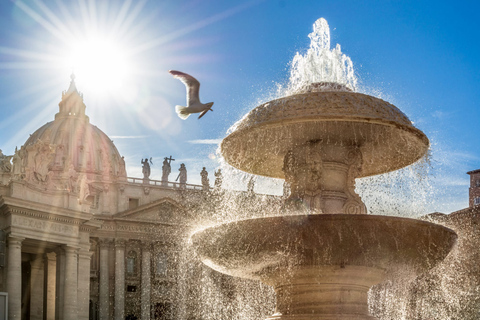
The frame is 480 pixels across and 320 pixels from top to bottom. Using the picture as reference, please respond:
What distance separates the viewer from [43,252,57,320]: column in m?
32.9

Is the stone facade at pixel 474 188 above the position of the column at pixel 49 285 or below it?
above

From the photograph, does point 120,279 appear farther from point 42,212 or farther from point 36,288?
point 42,212

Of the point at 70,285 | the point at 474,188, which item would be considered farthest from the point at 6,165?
the point at 474,188

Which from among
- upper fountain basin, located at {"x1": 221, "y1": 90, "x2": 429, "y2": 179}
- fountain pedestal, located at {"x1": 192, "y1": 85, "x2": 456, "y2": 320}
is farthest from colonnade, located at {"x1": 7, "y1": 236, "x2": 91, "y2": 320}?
Result: fountain pedestal, located at {"x1": 192, "y1": 85, "x2": 456, "y2": 320}

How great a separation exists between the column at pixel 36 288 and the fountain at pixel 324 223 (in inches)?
1021

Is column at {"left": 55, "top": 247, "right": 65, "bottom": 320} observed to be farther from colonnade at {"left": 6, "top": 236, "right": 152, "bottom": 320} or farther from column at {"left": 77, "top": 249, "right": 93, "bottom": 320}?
column at {"left": 77, "top": 249, "right": 93, "bottom": 320}

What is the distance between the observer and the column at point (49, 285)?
32938mm

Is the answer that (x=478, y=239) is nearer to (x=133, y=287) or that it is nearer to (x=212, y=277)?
(x=212, y=277)

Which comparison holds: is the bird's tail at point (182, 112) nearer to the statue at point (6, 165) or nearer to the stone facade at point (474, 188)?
the statue at point (6, 165)

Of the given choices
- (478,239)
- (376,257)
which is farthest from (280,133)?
(478,239)

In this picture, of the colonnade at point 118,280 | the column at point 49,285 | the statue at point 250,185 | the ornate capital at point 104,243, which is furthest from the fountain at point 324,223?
the ornate capital at point 104,243

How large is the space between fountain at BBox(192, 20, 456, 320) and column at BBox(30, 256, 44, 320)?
25.9m

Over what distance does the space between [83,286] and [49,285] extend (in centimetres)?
166

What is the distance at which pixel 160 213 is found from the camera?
54.8 m
